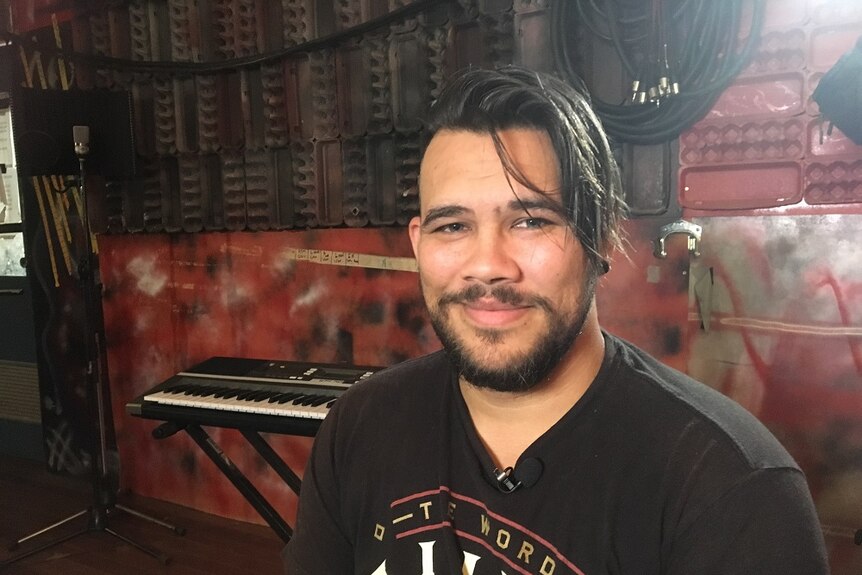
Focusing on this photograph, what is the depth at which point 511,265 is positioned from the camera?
110 centimetres

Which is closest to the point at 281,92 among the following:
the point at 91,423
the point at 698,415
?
the point at 91,423

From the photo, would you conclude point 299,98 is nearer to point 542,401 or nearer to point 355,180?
point 355,180

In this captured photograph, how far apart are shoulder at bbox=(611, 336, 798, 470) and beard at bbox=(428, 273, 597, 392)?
11cm

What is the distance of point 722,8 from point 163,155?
2575 mm

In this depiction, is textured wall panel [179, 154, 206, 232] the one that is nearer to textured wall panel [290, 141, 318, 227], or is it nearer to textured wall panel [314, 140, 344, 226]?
textured wall panel [290, 141, 318, 227]

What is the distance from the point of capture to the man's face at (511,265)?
1101 mm

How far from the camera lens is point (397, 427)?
4.15 ft

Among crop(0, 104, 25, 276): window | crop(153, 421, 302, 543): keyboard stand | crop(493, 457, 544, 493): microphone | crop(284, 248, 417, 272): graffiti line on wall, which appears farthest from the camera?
crop(0, 104, 25, 276): window

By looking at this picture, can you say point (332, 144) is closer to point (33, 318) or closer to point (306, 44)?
point (306, 44)

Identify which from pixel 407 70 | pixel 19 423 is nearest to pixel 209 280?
pixel 407 70

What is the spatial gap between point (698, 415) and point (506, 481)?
0.33m

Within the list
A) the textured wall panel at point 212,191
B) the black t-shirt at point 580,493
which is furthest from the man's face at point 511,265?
the textured wall panel at point 212,191

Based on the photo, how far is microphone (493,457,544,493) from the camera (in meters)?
1.06

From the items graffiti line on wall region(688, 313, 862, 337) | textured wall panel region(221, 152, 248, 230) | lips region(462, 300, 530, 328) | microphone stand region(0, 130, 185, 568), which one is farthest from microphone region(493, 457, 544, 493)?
microphone stand region(0, 130, 185, 568)
